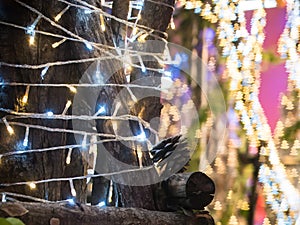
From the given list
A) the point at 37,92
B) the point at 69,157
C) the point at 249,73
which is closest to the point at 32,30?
the point at 37,92

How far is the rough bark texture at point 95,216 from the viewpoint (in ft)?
2.86

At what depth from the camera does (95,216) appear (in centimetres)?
97

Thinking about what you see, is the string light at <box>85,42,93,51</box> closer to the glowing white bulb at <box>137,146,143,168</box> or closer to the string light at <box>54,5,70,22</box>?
the string light at <box>54,5,70,22</box>

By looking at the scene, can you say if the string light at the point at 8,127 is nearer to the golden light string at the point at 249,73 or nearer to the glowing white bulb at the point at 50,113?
the glowing white bulb at the point at 50,113

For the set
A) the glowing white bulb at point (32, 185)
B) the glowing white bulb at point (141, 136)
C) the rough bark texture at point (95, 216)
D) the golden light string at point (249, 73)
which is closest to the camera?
the rough bark texture at point (95, 216)

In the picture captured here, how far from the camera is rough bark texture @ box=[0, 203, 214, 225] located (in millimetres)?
871

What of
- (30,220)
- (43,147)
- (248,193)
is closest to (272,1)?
(248,193)

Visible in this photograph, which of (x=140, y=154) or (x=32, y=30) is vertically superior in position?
(x=32, y=30)

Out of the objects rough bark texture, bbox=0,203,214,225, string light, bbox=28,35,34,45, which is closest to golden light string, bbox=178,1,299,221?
rough bark texture, bbox=0,203,214,225

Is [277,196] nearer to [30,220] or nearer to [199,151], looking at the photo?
[199,151]

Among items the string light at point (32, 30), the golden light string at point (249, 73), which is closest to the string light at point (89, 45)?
the string light at point (32, 30)

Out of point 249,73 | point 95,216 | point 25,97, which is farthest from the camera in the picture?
point 249,73

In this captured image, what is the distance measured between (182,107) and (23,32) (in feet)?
2.74

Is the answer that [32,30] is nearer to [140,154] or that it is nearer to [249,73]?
[140,154]
